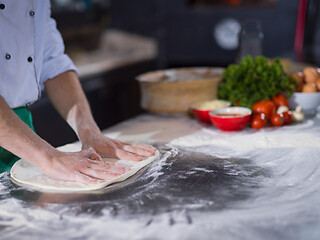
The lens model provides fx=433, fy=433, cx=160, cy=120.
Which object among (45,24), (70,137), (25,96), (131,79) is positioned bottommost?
(70,137)

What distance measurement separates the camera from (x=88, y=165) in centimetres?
130

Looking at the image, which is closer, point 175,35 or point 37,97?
point 37,97

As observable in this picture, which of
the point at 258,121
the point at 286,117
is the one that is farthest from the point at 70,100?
the point at 286,117

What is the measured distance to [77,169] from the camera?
1.28 m

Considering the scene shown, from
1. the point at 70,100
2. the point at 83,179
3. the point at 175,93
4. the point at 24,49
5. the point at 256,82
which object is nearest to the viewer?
the point at 83,179

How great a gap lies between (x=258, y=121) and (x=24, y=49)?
954mm

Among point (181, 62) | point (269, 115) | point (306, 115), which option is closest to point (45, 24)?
point (269, 115)

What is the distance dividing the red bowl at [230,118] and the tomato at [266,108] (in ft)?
0.24

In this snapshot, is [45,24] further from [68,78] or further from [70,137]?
[70,137]

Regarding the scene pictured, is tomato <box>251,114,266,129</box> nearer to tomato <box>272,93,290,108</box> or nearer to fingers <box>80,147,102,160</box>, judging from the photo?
tomato <box>272,93,290,108</box>

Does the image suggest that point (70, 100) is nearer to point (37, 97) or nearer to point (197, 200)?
point (37, 97)

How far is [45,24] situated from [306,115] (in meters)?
1.20

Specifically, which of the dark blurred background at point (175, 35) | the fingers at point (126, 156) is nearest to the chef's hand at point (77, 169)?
the fingers at point (126, 156)

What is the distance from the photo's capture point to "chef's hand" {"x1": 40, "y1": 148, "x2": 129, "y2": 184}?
1.26m
